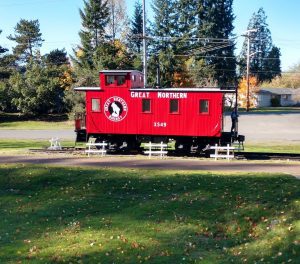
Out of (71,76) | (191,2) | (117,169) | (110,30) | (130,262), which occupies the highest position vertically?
(191,2)

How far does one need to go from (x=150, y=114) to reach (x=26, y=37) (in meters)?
55.8

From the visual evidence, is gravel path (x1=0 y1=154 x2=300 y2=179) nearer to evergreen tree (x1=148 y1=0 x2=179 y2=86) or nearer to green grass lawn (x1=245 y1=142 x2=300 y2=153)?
green grass lawn (x1=245 y1=142 x2=300 y2=153)

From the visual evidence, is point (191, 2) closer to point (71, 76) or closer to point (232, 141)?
point (71, 76)

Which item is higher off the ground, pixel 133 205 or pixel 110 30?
pixel 110 30

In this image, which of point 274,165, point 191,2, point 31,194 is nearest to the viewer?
point 31,194

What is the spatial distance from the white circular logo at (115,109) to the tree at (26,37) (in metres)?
52.8

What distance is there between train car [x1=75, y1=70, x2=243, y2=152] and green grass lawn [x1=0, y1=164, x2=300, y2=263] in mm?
6705

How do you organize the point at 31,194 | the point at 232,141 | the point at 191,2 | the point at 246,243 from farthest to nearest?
the point at 191,2, the point at 232,141, the point at 31,194, the point at 246,243

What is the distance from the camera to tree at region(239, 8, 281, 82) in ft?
330

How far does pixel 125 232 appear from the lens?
10797 millimetres

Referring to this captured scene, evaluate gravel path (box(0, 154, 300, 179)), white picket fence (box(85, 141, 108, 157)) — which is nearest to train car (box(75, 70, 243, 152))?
white picket fence (box(85, 141, 108, 157))

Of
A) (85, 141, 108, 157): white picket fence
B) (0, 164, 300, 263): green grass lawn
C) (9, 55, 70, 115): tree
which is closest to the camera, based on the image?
(0, 164, 300, 263): green grass lawn

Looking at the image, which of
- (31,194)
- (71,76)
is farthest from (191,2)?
(31,194)

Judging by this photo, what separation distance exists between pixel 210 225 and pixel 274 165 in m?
8.26
